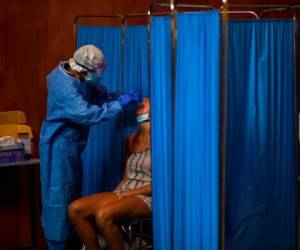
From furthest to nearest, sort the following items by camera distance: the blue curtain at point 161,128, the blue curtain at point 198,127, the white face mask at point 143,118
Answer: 1. the white face mask at point 143,118
2. the blue curtain at point 161,128
3. the blue curtain at point 198,127

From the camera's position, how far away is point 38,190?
361 cm

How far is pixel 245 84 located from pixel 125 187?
35.1 inches

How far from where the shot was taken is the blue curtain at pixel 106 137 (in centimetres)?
324

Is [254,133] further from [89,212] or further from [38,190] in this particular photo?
[38,190]

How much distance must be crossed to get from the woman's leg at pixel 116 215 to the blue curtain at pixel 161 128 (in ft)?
1.67

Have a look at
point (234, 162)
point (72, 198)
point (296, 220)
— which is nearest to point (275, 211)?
point (296, 220)

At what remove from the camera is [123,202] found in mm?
2801

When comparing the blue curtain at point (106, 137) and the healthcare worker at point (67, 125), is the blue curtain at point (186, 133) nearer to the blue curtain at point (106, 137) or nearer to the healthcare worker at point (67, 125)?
the healthcare worker at point (67, 125)

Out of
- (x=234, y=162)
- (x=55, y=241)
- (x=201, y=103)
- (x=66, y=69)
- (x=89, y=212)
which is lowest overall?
(x=55, y=241)

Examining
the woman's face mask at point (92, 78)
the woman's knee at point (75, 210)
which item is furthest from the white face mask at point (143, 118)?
the woman's knee at point (75, 210)

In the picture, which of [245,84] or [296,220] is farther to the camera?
[296,220]

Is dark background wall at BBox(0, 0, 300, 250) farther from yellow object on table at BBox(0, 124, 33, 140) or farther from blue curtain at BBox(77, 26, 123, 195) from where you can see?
blue curtain at BBox(77, 26, 123, 195)

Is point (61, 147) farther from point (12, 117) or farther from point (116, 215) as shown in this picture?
point (12, 117)

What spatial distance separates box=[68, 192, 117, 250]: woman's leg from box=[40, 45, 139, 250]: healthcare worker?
15 cm
